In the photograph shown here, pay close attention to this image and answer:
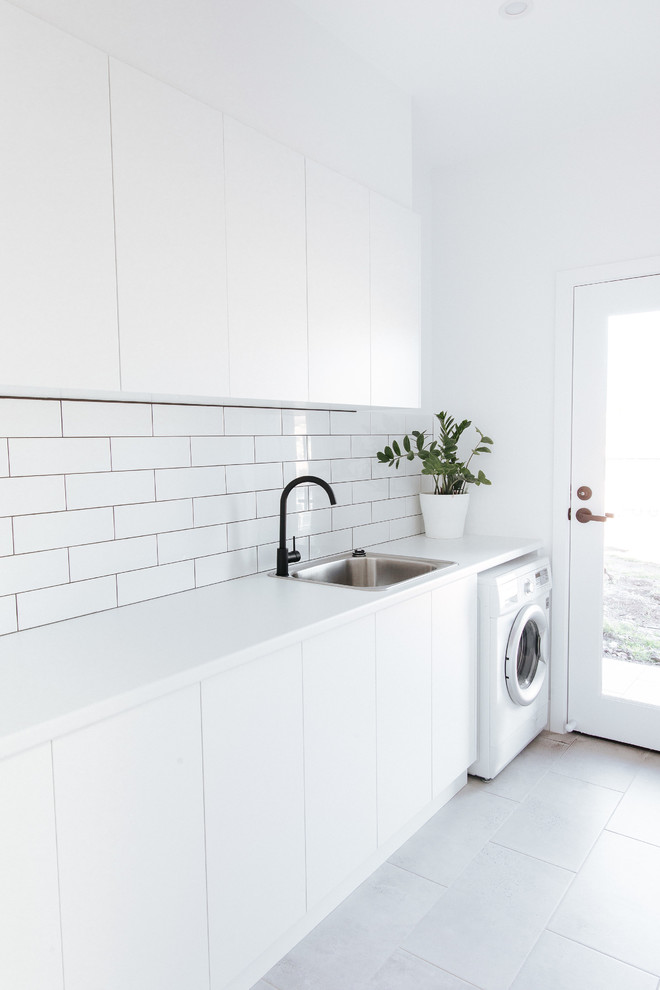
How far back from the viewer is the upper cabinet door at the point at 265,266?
6.01ft

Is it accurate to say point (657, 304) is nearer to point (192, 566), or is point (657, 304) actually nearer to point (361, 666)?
point (361, 666)

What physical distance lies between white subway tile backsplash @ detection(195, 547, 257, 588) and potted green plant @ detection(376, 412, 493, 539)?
0.88m

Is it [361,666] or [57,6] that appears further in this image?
[361,666]

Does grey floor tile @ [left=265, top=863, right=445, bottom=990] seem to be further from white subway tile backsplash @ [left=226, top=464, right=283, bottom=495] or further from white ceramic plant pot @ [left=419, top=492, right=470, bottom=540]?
white ceramic plant pot @ [left=419, top=492, right=470, bottom=540]

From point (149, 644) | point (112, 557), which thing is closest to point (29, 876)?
point (149, 644)

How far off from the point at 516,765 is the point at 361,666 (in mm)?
1277

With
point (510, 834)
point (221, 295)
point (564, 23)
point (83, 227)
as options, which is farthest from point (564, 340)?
point (83, 227)

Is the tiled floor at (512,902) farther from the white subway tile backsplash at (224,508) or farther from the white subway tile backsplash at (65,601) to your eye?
the white subway tile backsplash at (224,508)

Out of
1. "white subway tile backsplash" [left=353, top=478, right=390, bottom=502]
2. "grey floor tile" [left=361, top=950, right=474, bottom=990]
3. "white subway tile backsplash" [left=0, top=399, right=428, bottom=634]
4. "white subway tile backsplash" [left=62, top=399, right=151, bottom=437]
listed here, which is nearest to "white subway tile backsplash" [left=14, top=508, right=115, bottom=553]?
"white subway tile backsplash" [left=0, top=399, right=428, bottom=634]

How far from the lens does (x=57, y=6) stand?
1.42 meters

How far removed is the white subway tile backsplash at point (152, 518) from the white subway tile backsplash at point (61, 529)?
38 mm

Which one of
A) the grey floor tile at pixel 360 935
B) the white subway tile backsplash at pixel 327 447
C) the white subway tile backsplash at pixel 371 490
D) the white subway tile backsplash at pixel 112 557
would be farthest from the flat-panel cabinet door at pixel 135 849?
the white subway tile backsplash at pixel 371 490

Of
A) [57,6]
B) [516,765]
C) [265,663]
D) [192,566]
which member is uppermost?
[57,6]

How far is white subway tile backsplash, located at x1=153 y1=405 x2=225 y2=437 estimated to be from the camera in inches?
81.7
